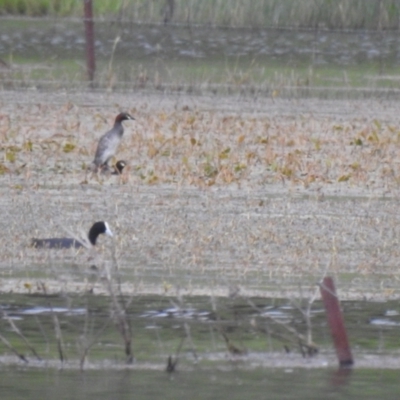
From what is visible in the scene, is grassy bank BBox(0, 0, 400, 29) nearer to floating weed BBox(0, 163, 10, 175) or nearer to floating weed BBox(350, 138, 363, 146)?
floating weed BBox(350, 138, 363, 146)

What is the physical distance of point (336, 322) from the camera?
7551mm

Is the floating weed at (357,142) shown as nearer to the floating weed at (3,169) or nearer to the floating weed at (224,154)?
the floating weed at (224,154)

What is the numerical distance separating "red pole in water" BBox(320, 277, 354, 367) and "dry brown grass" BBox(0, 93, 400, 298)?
1.01 meters

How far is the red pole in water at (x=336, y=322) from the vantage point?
7.50 metres

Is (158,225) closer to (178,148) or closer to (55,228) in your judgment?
(55,228)

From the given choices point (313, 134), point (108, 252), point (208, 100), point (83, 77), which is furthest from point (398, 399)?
point (83, 77)

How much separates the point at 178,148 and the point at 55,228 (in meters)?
4.66

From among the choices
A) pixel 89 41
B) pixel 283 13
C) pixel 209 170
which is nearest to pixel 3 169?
pixel 209 170

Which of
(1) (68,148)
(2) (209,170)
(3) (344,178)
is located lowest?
(3) (344,178)

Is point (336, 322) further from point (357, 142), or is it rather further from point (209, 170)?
point (357, 142)

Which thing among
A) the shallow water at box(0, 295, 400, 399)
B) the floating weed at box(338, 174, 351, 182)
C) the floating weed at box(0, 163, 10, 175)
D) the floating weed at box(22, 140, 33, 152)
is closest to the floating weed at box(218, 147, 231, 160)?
the floating weed at box(338, 174, 351, 182)

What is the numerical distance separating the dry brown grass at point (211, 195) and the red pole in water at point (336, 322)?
101cm

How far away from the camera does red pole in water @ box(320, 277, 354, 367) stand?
24.6ft

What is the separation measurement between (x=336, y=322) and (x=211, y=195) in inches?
211
